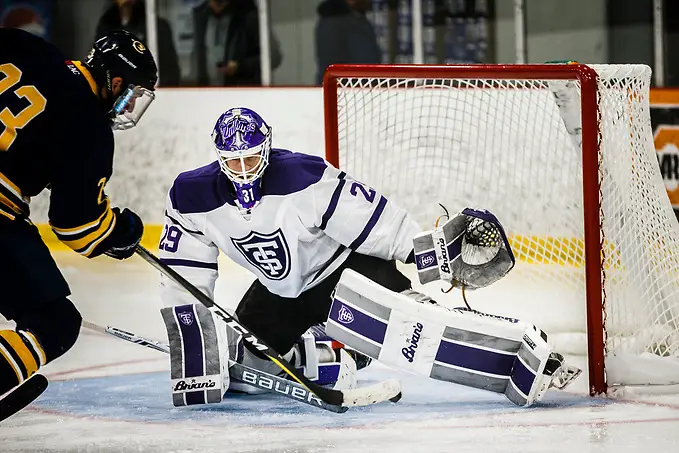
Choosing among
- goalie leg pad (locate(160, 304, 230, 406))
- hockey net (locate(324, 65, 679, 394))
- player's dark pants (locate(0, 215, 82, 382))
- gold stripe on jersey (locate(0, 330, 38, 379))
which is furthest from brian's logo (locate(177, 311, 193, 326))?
hockey net (locate(324, 65, 679, 394))

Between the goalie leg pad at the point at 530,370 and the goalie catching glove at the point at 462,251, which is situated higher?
the goalie catching glove at the point at 462,251

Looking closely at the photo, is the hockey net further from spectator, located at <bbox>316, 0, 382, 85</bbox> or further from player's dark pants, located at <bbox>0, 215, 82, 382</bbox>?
spectator, located at <bbox>316, 0, 382, 85</bbox>

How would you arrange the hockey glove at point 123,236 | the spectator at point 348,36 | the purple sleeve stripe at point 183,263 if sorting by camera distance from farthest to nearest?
the spectator at point 348,36 < the purple sleeve stripe at point 183,263 < the hockey glove at point 123,236

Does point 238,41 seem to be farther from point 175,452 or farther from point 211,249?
point 175,452

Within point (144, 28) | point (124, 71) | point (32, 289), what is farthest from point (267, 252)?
point (144, 28)

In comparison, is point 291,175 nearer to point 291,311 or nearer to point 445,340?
point 291,311

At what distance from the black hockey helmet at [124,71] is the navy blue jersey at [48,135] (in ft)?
0.28

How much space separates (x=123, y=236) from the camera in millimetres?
2945

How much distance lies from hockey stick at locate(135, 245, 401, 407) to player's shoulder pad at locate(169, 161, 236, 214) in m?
0.17

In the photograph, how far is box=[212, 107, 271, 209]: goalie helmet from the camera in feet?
10.1

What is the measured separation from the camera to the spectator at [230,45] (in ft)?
18.6

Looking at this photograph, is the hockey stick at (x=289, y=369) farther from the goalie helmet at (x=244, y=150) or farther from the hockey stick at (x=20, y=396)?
the hockey stick at (x=20, y=396)

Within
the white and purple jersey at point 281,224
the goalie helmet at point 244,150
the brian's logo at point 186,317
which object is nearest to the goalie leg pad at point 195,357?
the brian's logo at point 186,317

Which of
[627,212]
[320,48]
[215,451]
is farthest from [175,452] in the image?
[320,48]
